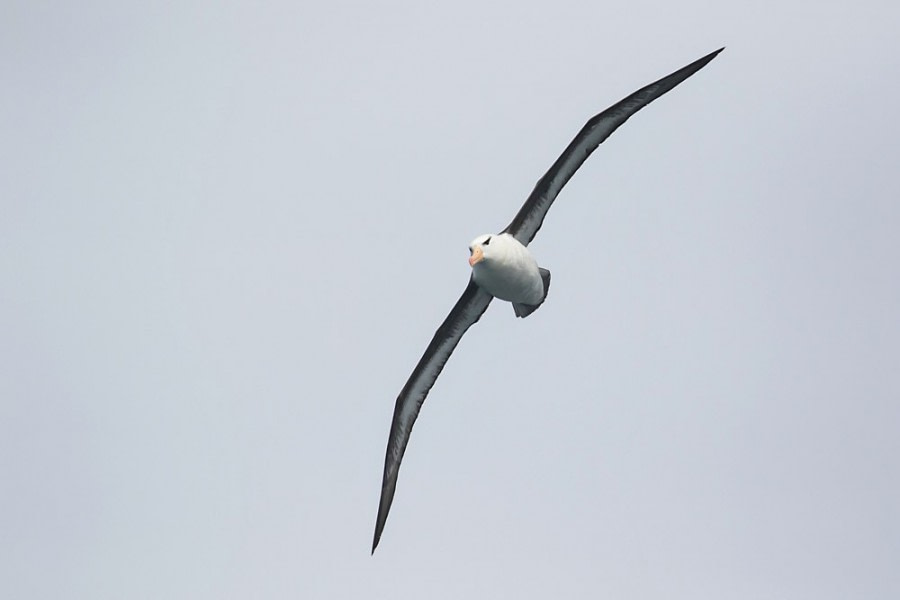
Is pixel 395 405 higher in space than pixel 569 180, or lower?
lower

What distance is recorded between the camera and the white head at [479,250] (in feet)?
98.5

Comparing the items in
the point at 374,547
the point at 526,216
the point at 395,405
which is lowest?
the point at 374,547

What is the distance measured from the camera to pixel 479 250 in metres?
30.0

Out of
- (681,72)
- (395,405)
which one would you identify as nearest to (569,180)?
(681,72)

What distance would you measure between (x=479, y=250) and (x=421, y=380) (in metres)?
4.69

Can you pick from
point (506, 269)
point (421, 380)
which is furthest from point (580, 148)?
point (421, 380)

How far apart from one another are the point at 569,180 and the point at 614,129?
1278mm

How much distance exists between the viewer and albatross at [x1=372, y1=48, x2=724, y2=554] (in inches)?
1194

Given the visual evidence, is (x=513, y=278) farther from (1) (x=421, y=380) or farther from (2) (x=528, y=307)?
(1) (x=421, y=380)

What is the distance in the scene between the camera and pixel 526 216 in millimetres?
31531

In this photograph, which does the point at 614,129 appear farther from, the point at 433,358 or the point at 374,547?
the point at 374,547

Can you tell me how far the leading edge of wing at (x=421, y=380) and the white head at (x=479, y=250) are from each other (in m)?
2.72

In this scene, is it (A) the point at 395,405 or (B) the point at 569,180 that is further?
(A) the point at 395,405

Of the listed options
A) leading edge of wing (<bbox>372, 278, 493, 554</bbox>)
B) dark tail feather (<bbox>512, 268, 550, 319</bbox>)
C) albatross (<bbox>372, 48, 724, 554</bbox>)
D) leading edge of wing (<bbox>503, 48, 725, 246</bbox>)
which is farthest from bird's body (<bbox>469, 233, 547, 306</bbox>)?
leading edge of wing (<bbox>372, 278, 493, 554</bbox>)
